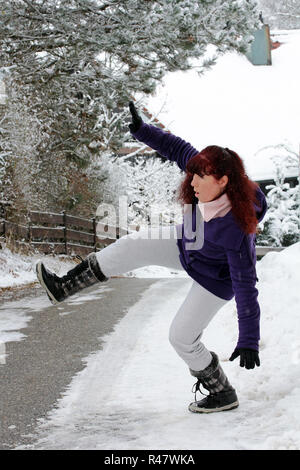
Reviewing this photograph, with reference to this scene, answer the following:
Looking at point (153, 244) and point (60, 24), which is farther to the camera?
point (60, 24)

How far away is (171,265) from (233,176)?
64 cm

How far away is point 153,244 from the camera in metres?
3.66

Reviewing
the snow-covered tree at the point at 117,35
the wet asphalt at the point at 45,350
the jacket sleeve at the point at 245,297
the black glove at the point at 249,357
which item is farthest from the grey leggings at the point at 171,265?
the snow-covered tree at the point at 117,35

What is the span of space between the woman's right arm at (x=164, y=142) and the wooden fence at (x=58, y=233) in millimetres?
10072

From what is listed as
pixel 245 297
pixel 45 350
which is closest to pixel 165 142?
pixel 245 297

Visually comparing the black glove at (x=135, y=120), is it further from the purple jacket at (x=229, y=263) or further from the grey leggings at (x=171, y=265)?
the grey leggings at (x=171, y=265)

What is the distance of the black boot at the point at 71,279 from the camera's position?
3.79 metres

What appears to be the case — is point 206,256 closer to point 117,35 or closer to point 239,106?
point 117,35

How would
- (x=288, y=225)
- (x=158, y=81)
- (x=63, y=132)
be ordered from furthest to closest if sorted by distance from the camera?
(x=288, y=225) → (x=63, y=132) → (x=158, y=81)

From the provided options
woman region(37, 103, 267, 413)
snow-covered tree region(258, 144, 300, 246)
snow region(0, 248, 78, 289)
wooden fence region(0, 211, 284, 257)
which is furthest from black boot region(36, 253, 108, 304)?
snow-covered tree region(258, 144, 300, 246)

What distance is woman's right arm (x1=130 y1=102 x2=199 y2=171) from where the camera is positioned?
3.90 m

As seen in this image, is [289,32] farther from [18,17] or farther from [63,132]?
[18,17]

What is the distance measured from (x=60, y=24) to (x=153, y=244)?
20.0ft
